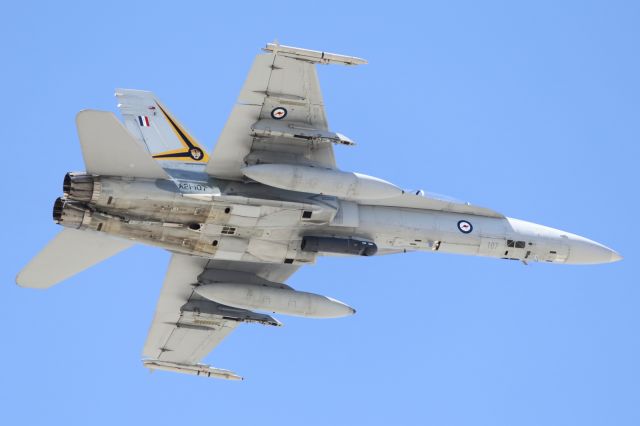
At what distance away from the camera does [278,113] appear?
30.7m

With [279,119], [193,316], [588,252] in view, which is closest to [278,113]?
[279,119]

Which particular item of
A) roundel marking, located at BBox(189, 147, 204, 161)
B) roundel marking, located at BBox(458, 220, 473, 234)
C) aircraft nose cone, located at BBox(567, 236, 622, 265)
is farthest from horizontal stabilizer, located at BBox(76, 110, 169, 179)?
aircraft nose cone, located at BBox(567, 236, 622, 265)

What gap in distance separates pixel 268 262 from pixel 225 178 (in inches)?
108

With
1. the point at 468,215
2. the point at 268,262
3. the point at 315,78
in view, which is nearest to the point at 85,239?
the point at 268,262

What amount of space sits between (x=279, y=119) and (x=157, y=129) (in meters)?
4.66

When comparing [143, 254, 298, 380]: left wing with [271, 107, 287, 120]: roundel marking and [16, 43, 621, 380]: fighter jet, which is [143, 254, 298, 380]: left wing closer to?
[16, 43, 621, 380]: fighter jet

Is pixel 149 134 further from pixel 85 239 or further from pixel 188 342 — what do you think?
pixel 188 342

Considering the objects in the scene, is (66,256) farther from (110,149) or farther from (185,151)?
(185,151)

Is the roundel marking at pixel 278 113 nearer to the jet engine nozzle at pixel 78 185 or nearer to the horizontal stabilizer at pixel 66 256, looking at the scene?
the jet engine nozzle at pixel 78 185

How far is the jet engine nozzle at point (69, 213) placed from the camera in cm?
3055

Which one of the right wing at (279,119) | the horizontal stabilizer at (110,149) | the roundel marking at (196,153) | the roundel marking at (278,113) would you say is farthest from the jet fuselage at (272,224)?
the roundel marking at (196,153)

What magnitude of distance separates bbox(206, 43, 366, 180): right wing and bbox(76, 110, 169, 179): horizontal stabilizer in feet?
5.47

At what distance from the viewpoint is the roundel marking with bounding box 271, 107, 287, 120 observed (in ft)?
101

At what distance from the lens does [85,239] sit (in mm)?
32250
